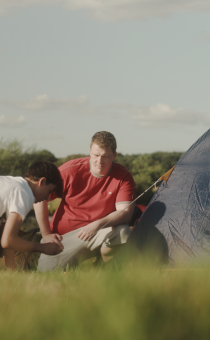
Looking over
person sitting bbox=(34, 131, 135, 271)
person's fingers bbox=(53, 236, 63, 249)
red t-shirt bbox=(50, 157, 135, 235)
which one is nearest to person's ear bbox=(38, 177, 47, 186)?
person's fingers bbox=(53, 236, 63, 249)

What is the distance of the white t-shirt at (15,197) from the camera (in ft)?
10.8

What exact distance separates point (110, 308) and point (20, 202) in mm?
1506

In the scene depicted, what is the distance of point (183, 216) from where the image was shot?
163 inches

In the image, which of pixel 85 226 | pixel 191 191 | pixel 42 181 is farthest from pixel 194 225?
pixel 42 181

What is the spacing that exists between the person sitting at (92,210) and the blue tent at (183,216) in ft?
0.83

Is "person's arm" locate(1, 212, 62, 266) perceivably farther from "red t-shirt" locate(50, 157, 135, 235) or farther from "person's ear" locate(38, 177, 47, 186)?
"red t-shirt" locate(50, 157, 135, 235)

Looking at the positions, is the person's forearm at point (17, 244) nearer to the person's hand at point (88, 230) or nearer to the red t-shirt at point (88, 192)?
the person's hand at point (88, 230)

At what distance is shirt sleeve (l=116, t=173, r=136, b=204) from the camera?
434cm

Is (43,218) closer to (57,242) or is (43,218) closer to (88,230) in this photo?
(57,242)

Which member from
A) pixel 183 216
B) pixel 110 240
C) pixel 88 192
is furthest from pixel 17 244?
pixel 183 216

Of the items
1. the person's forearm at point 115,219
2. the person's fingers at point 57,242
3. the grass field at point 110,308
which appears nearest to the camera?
the grass field at point 110,308

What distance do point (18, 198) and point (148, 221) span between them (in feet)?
4.94

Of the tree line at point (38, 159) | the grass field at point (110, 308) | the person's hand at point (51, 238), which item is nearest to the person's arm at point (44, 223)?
the person's hand at point (51, 238)

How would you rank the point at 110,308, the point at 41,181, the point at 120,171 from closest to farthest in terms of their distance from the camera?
the point at 110,308
the point at 41,181
the point at 120,171
